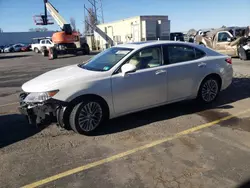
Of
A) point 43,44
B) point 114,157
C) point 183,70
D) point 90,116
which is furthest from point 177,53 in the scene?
point 43,44

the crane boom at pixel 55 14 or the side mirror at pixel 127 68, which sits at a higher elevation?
the crane boom at pixel 55 14

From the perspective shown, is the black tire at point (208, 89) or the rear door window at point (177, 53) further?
the black tire at point (208, 89)

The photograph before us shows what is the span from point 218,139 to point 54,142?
9.15 feet

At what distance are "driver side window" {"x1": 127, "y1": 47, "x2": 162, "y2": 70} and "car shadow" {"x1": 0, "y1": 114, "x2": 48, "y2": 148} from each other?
2.24 m

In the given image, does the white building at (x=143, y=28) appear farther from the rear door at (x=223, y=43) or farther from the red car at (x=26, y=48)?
the red car at (x=26, y=48)

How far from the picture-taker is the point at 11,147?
14.2 ft

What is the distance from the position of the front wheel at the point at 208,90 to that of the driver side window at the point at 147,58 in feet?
4.54

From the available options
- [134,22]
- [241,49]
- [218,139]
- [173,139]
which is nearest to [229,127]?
[218,139]

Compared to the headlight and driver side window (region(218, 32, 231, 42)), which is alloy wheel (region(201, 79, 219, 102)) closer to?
the headlight

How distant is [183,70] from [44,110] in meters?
2.96

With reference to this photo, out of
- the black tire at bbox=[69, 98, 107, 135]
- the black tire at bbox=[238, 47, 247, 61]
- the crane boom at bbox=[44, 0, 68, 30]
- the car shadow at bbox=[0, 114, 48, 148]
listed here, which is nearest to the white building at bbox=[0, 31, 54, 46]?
the crane boom at bbox=[44, 0, 68, 30]

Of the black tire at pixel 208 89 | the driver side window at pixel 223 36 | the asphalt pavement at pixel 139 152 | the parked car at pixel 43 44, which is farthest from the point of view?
the parked car at pixel 43 44

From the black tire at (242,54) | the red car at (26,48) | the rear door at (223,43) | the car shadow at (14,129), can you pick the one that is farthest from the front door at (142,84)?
the red car at (26,48)

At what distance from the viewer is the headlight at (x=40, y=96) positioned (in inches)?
170
